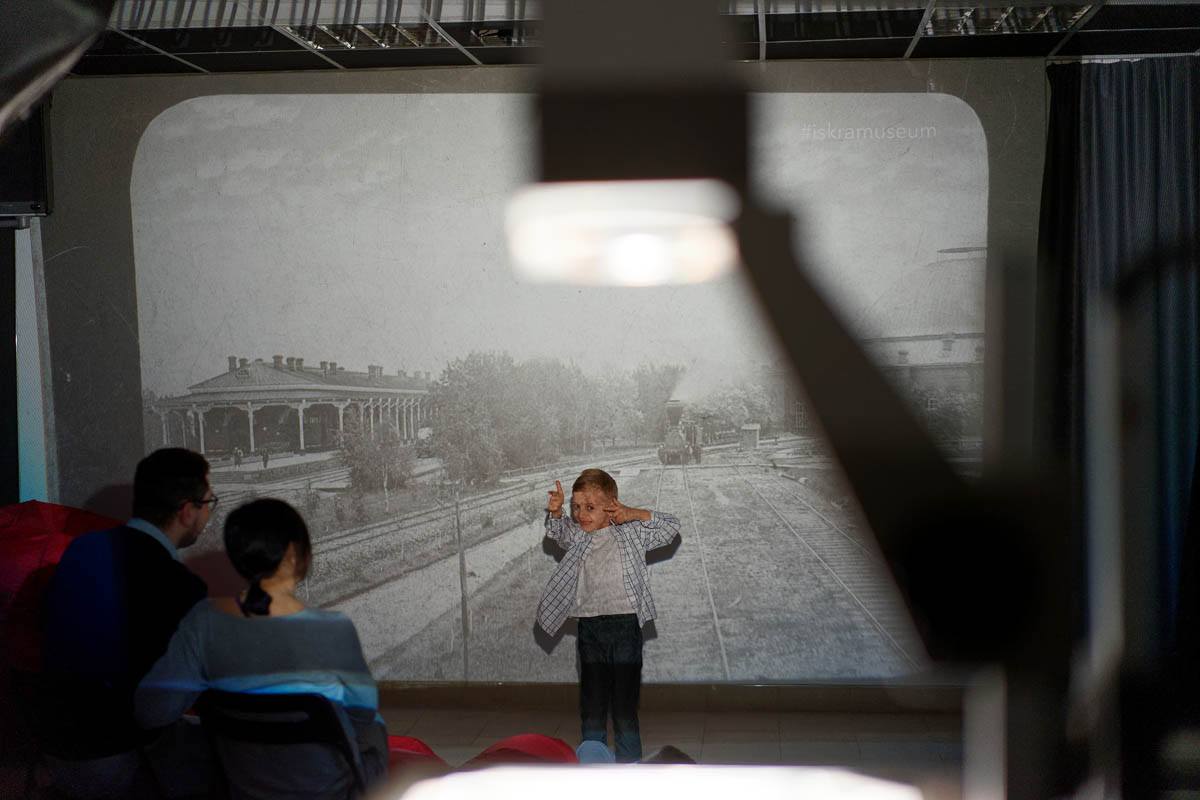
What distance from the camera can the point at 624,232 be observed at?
3.91 m

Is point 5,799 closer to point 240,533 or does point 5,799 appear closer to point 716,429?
point 240,533

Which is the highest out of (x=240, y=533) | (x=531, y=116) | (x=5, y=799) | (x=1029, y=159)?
(x=531, y=116)

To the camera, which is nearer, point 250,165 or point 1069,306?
point 1069,306

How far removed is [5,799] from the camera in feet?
7.94

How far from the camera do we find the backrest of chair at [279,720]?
1745 mm

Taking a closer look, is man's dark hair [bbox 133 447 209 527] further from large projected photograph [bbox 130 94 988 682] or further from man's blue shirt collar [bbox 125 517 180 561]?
large projected photograph [bbox 130 94 988 682]

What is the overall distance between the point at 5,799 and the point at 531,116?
2.76m

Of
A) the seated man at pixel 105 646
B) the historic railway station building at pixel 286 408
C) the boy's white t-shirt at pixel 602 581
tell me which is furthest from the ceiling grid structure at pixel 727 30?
the seated man at pixel 105 646

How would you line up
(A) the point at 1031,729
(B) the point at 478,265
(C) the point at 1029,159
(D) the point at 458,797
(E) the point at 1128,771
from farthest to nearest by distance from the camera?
(B) the point at 478,265, (C) the point at 1029,159, (A) the point at 1031,729, (E) the point at 1128,771, (D) the point at 458,797

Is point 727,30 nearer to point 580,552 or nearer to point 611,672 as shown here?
point 580,552

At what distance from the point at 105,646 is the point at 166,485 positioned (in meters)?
0.36

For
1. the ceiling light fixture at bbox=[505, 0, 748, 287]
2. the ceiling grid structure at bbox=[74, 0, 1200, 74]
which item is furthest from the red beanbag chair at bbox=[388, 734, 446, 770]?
the ceiling grid structure at bbox=[74, 0, 1200, 74]

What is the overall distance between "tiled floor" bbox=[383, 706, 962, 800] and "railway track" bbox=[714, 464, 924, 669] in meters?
0.28

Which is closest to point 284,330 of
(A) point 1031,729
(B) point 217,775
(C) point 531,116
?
(C) point 531,116
